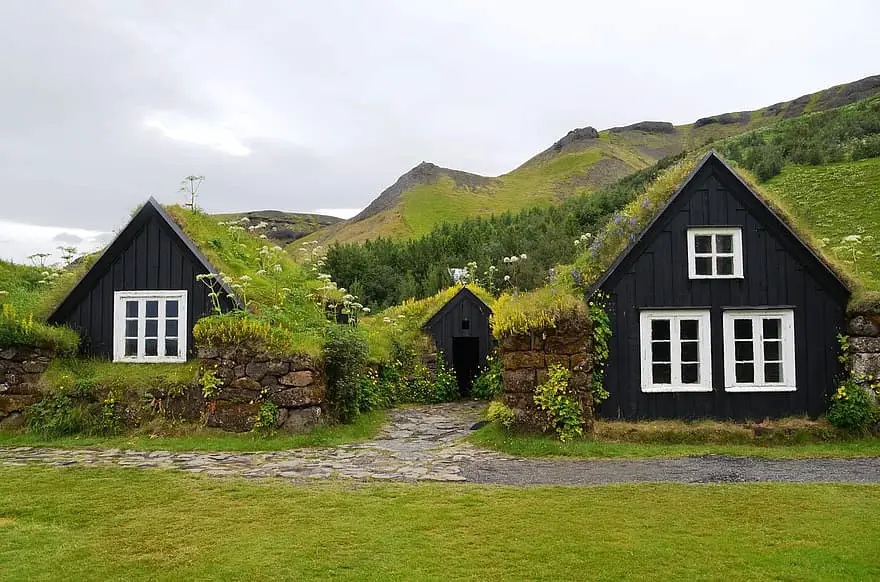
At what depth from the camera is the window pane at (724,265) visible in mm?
14516

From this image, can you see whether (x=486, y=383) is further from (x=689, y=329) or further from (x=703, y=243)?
(x=703, y=243)

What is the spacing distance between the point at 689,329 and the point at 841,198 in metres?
27.0

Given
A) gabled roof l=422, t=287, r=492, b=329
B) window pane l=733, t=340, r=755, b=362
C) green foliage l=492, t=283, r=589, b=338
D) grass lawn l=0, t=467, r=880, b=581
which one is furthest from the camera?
gabled roof l=422, t=287, r=492, b=329

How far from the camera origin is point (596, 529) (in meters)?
7.86

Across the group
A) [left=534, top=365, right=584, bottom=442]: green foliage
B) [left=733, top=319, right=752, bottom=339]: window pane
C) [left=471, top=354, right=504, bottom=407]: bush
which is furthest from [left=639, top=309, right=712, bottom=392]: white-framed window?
[left=471, top=354, right=504, bottom=407]: bush

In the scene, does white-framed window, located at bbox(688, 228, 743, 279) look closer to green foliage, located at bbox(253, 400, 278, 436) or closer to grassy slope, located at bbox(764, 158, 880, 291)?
green foliage, located at bbox(253, 400, 278, 436)

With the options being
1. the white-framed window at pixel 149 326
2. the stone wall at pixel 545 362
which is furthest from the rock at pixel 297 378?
the stone wall at pixel 545 362

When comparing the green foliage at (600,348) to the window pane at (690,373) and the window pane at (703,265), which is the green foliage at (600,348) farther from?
the window pane at (703,265)

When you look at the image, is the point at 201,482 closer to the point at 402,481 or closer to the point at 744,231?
the point at 402,481

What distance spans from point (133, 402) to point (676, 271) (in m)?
12.0

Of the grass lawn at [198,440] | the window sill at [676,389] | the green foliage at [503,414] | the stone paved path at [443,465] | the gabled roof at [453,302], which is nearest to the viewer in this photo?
the stone paved path at [443,465]

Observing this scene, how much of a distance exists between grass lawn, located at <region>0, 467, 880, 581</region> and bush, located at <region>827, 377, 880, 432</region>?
4.36 meters

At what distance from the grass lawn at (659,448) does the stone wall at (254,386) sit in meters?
4.01

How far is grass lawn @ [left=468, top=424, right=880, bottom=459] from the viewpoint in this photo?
1279 centimetres
